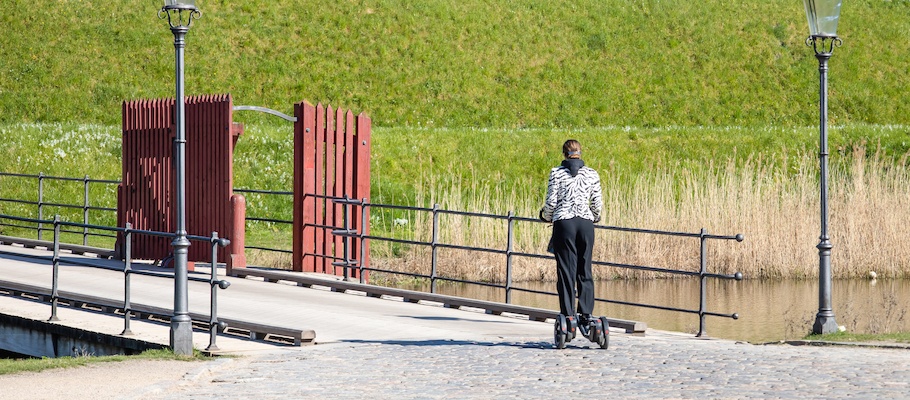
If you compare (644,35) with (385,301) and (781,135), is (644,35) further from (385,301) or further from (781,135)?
(385,301)

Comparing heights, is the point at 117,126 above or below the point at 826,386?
above

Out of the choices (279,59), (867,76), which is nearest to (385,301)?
(279,59)

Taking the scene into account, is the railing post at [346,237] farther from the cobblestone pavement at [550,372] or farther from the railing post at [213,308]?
the railing post at [213,308]

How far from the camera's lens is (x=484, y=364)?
1035 centimetres

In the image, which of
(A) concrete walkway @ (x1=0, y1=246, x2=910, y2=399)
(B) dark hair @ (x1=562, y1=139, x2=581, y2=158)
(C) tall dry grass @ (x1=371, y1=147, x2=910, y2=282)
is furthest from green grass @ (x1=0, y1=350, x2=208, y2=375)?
(C) tall dry grass @ (x1=371, y1=147, x2=910, y2=282)

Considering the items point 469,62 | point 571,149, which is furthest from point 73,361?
point 469,62

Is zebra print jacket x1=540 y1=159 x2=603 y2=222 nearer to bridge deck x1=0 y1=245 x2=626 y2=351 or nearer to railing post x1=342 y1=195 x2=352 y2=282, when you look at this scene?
bridge deck x1=0 y1=245 x2=626 y2=351

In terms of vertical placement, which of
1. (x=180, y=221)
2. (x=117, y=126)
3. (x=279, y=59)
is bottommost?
(x=180, y=221)

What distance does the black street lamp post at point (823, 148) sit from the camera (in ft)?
42.9

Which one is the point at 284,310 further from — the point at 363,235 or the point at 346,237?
the point at 346,237

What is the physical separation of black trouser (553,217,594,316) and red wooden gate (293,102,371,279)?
6629 mm

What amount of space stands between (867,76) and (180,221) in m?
43.5

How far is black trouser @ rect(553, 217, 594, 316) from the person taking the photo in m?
11.1

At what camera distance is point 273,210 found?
1118 inches
